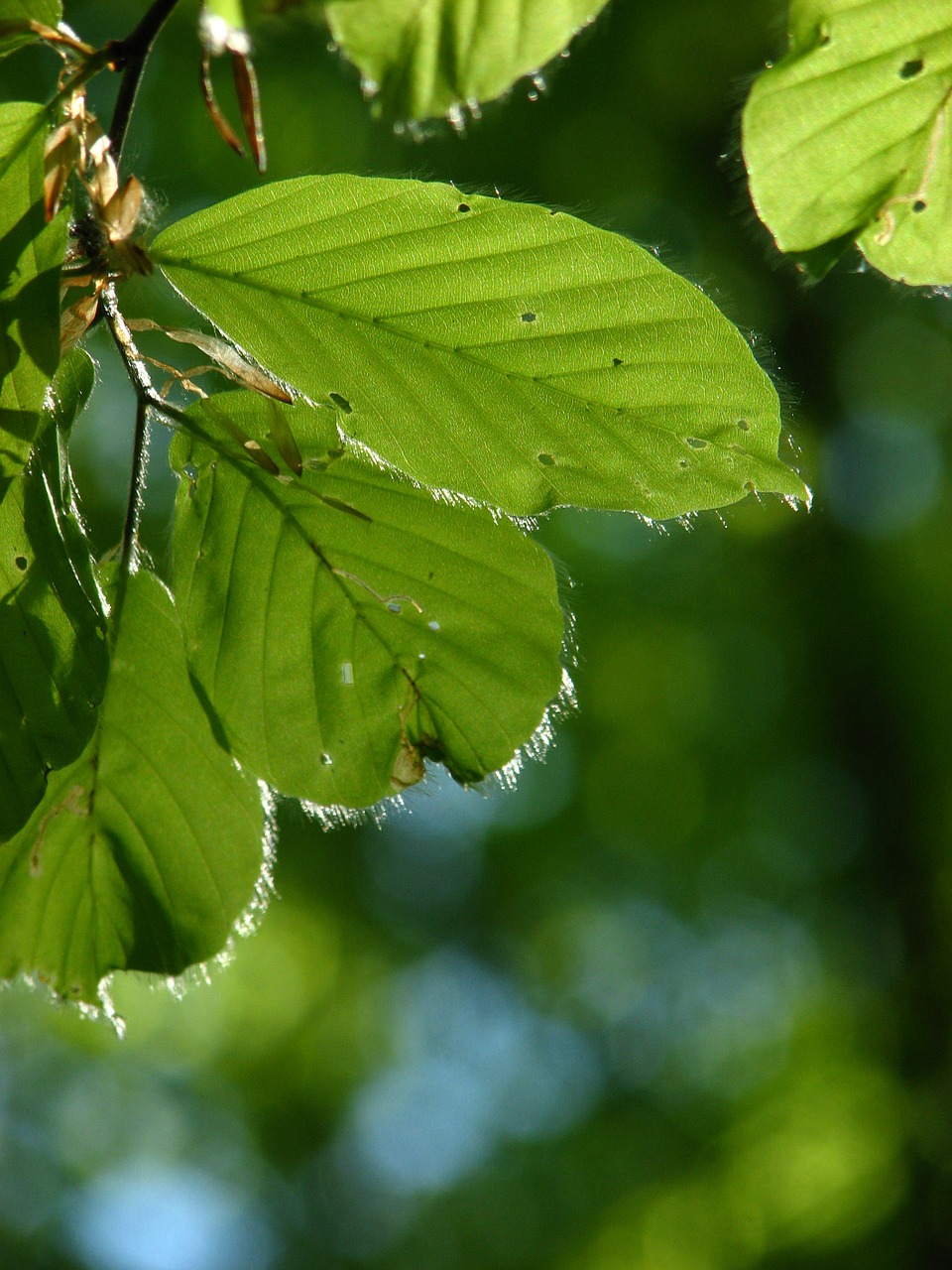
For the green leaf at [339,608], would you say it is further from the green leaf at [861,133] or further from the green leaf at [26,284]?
the green leaf at [861,133]

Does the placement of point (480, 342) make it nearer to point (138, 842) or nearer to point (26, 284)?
point (26, 284)

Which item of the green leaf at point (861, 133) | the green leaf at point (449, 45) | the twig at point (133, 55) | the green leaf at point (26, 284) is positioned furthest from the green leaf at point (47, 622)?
the green leaf at point (861, 133)

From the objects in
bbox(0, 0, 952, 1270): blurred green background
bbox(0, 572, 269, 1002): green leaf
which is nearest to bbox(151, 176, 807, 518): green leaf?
bbox(0, 572, 269, 1002): green leaf

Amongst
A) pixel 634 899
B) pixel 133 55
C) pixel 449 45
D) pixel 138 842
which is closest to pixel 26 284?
pixel 133 55

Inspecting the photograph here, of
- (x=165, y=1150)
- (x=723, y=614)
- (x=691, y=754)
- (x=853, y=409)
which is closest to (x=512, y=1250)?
(x=165, y=1150)

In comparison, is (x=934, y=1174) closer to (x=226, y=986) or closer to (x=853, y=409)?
(x=226, y=986)

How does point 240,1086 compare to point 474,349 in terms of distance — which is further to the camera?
point 240,1086

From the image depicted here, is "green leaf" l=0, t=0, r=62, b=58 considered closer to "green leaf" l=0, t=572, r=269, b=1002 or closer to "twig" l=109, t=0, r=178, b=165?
"twig" l=109, t=0, r=178, b=165
